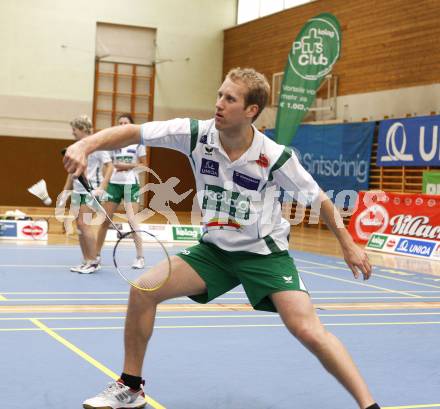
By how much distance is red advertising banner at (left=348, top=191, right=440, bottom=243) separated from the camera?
13727mm

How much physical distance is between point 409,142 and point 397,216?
2.89 metres

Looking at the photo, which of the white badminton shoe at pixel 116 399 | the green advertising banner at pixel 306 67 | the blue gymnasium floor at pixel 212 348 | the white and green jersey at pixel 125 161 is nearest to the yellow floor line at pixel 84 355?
the blue gymnasium floor at pixel 212 348

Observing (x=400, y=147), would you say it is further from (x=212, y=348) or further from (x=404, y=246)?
(x=212, y=348)

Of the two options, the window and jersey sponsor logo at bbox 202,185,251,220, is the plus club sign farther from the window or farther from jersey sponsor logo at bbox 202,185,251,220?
jersey sponsor logo at bbox 202,185,251,220

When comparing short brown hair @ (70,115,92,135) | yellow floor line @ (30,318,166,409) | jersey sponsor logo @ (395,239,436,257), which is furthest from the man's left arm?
jersey sponsor logo @ (395,239,436,257)

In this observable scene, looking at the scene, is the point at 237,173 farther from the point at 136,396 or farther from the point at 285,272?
Answer: the point at 136,396

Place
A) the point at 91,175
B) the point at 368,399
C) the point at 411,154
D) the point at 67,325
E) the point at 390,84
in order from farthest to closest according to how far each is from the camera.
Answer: the point at 390,84 → the point at 411,154 → the point at 91,175 → the point at 67,325 → the point at 368,399

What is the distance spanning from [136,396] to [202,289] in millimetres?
631

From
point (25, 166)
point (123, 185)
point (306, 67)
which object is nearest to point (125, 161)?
point (123, 185)

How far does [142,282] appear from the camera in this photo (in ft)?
12.1

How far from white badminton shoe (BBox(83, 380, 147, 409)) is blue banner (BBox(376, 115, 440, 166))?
43.2ft

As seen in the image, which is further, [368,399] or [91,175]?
[91,175]

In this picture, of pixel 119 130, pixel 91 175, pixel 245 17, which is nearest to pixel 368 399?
pixel 119 130

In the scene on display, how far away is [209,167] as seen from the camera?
12.3ft
